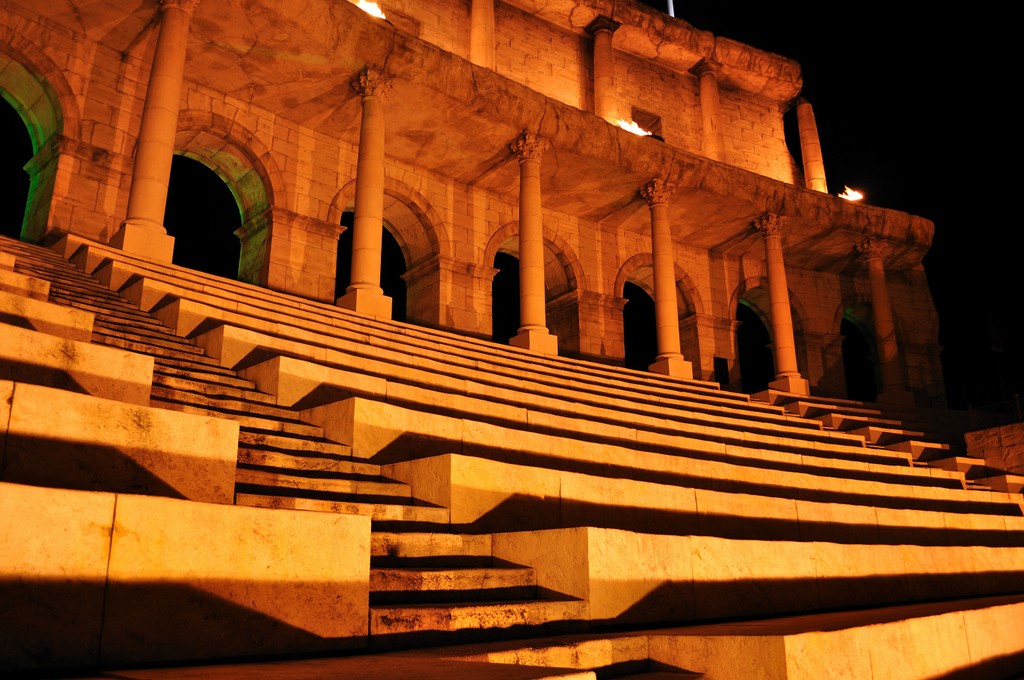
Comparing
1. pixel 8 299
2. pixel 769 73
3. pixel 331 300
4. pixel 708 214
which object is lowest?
pixel 8 299

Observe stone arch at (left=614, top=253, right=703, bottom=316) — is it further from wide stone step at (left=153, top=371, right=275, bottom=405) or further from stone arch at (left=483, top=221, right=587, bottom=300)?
wide stone step at (left=153, top=371, right=275, bottom=405)

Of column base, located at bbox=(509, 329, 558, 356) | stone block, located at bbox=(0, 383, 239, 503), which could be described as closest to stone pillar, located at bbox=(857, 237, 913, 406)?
column base, located at bbox=(509, 329, 558, 356)

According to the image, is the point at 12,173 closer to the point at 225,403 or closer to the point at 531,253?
the point at 531,253

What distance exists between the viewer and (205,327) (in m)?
7.30

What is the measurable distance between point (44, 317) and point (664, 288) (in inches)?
625

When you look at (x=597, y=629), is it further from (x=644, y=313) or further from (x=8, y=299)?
(x=644, y=313)

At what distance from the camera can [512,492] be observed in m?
5.13

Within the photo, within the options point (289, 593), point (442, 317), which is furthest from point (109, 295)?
point (442, 317)

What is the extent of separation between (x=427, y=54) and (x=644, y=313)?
16933 mm

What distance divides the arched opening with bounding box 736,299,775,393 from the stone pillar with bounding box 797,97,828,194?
16.9 feet

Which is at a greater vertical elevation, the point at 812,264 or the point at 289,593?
the point at 812,264

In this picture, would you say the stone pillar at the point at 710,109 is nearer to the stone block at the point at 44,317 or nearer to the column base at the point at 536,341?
the column base at the point at 536,341

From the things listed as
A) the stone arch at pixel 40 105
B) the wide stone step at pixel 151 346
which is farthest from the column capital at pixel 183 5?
the wide stone step at pixel 151 346

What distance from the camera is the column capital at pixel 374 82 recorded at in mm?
15672
